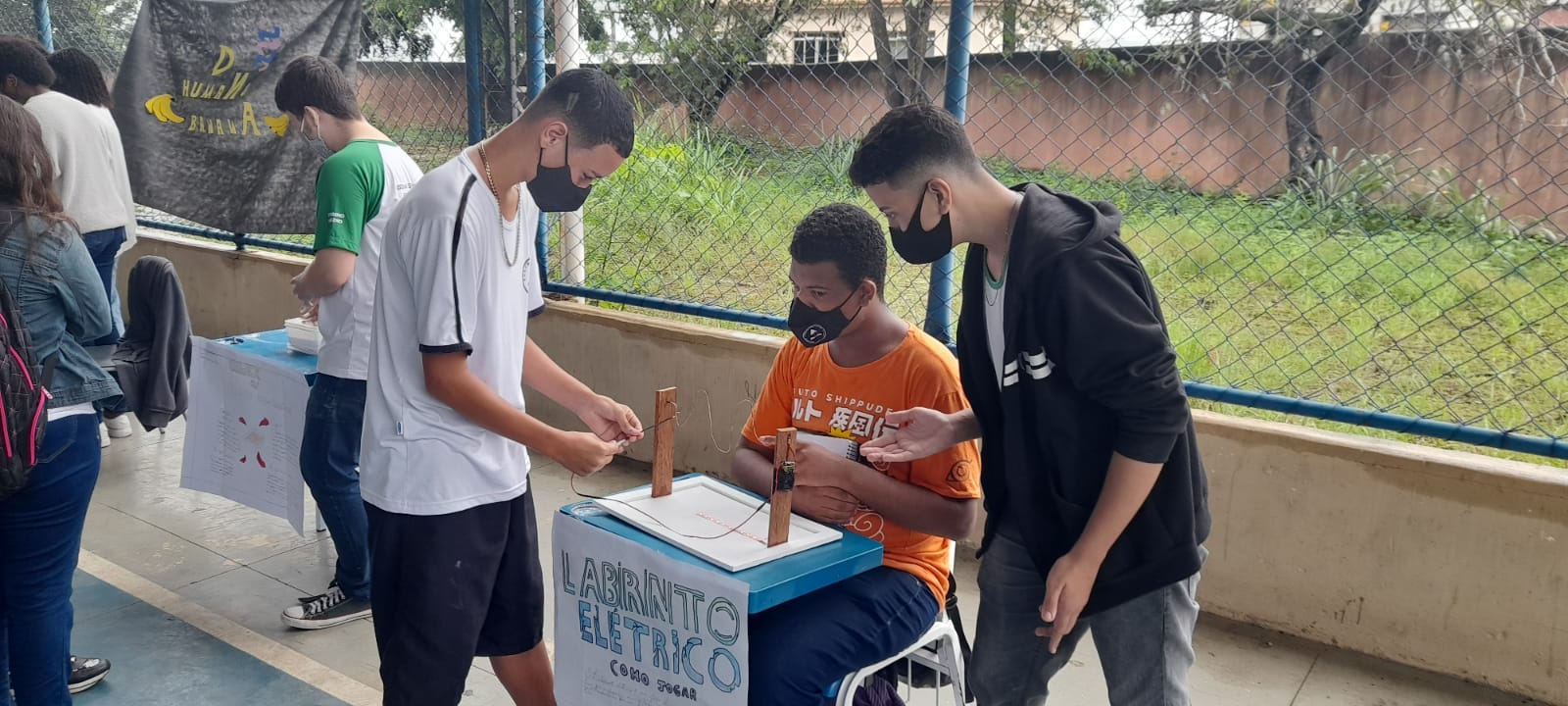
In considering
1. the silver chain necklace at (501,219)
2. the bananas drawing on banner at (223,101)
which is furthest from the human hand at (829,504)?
the bananas drawing on banner at (223,101)

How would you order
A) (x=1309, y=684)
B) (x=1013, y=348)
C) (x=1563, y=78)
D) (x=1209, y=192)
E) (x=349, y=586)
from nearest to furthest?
(x=1013, y=348), (x=1309, y=684), (x=349, y=586), (x=1563, y=78), (x=1209, y=192)

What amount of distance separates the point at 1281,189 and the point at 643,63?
117 inches

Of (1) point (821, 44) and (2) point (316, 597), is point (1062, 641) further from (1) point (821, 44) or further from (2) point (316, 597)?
(1) point (821, 44)

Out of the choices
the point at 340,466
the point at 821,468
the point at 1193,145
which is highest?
the point at 1193,145

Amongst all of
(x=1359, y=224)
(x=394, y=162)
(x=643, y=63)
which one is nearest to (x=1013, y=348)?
(x=394, y=162)

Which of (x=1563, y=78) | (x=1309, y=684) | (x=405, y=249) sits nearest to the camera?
(x=405, y=249)

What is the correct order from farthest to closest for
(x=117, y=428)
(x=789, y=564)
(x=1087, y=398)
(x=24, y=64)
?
1. (x=117, y=428)
2. (x=24, y=64)
3. (x=789, y=564)
4. (x=1087, y=398)

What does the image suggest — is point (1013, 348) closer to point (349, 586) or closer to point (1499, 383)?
point (349, 586)

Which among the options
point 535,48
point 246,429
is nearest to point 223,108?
point 535,48

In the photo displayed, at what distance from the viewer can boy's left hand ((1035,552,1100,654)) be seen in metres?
1.86

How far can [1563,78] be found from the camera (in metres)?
3.98

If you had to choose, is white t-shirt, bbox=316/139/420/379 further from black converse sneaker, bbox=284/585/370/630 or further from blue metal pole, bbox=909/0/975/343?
blue metal pole, bbox=909/0/975/343

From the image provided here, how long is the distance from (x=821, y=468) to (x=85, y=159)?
12.1 ft

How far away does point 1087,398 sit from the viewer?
73.4 inches
